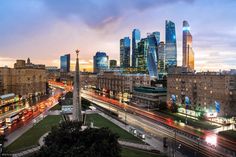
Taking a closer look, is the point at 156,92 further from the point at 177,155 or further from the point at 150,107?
the point at 177,155

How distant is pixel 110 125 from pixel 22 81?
3788 inches

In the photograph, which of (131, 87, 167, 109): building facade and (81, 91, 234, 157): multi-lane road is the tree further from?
(131, 87, 167, 109): building facade

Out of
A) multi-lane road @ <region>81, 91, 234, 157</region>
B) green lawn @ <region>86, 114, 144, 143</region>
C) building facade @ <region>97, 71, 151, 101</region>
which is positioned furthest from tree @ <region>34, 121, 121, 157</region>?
building facade @ <region>97, 71, 151, 101</region>

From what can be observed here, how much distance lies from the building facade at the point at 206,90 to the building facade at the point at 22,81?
85.4 metres

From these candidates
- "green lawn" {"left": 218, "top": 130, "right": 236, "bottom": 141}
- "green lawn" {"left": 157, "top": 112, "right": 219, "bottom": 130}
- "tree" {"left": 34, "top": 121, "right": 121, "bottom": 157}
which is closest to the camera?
"tree" {"left": 34, "top": 121, "right": 121, "bottom": 157}

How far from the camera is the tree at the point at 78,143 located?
28672mm

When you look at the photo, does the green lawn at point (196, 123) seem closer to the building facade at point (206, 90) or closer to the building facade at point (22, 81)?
the building facade at point (206, 90)

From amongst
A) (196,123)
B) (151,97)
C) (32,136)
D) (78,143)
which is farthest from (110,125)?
(151,97)

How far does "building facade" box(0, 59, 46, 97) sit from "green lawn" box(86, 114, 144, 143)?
224ft

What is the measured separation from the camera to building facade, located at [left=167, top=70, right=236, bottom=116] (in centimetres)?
8788

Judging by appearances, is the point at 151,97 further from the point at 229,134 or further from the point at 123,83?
the point at 229,134

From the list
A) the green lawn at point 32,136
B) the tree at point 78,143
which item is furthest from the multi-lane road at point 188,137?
the green lawn at point 32,136

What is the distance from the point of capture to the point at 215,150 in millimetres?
53625

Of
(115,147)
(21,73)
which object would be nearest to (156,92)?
(21,73)
